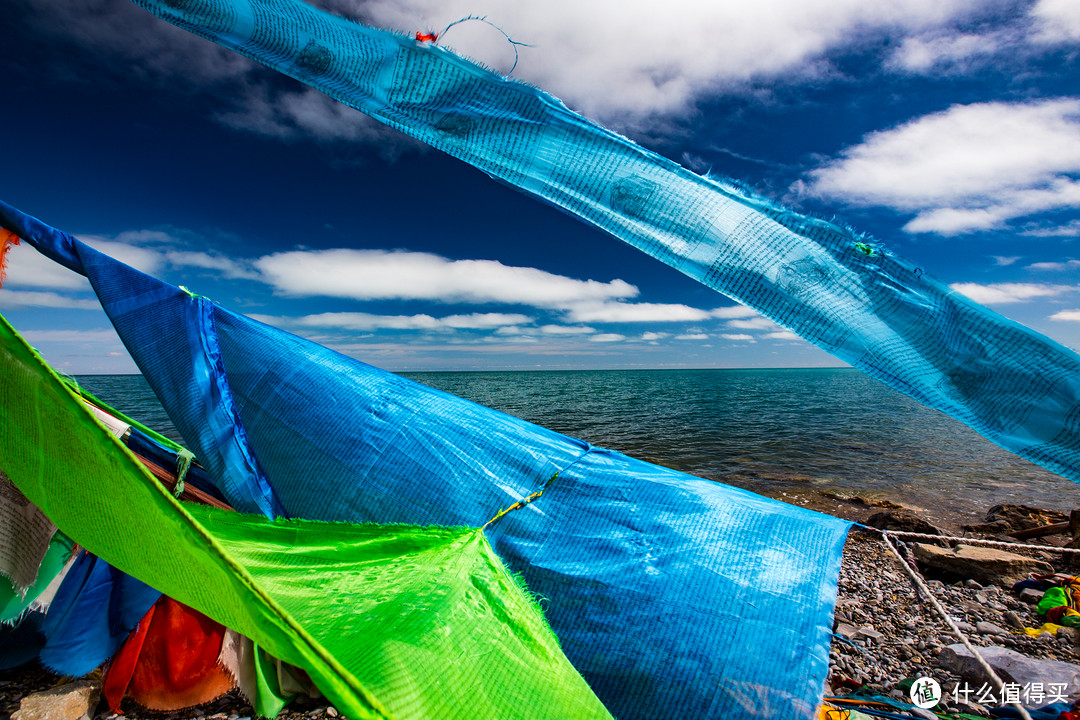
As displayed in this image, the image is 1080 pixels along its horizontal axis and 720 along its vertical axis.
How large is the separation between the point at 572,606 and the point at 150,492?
7.55 feet

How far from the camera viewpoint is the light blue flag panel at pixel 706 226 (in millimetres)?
1715

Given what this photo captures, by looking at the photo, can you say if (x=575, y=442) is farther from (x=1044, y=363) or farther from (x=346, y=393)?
(x=1044, y=363)

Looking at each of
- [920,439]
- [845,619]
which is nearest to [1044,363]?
[845,619]

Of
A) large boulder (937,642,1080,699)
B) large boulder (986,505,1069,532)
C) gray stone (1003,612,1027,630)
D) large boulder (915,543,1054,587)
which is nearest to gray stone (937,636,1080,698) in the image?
large boulder (937,642,1080,699)

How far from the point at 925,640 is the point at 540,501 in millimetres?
4328

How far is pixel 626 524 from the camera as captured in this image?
10.4ft

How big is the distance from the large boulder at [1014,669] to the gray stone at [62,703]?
585 cm

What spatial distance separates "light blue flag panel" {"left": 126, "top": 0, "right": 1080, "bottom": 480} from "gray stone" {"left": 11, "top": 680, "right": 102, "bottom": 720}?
146 inches

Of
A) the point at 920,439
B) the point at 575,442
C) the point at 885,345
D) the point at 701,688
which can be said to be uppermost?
the point at 920,439

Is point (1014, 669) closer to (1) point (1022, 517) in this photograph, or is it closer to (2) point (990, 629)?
(2) point (990, 629)

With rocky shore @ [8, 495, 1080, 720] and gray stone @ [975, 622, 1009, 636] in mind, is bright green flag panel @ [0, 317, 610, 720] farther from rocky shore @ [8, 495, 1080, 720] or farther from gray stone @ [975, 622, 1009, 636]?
gray stone @ [975, 622, 1009, 636]

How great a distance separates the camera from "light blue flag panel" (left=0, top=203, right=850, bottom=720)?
262 cm

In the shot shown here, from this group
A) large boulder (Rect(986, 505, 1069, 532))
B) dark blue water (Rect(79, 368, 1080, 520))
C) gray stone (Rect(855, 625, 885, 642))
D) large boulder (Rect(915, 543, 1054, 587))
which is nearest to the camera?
gray stone (Rect(855, 625, 885, 642))

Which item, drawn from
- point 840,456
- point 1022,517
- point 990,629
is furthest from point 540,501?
point 840,456
